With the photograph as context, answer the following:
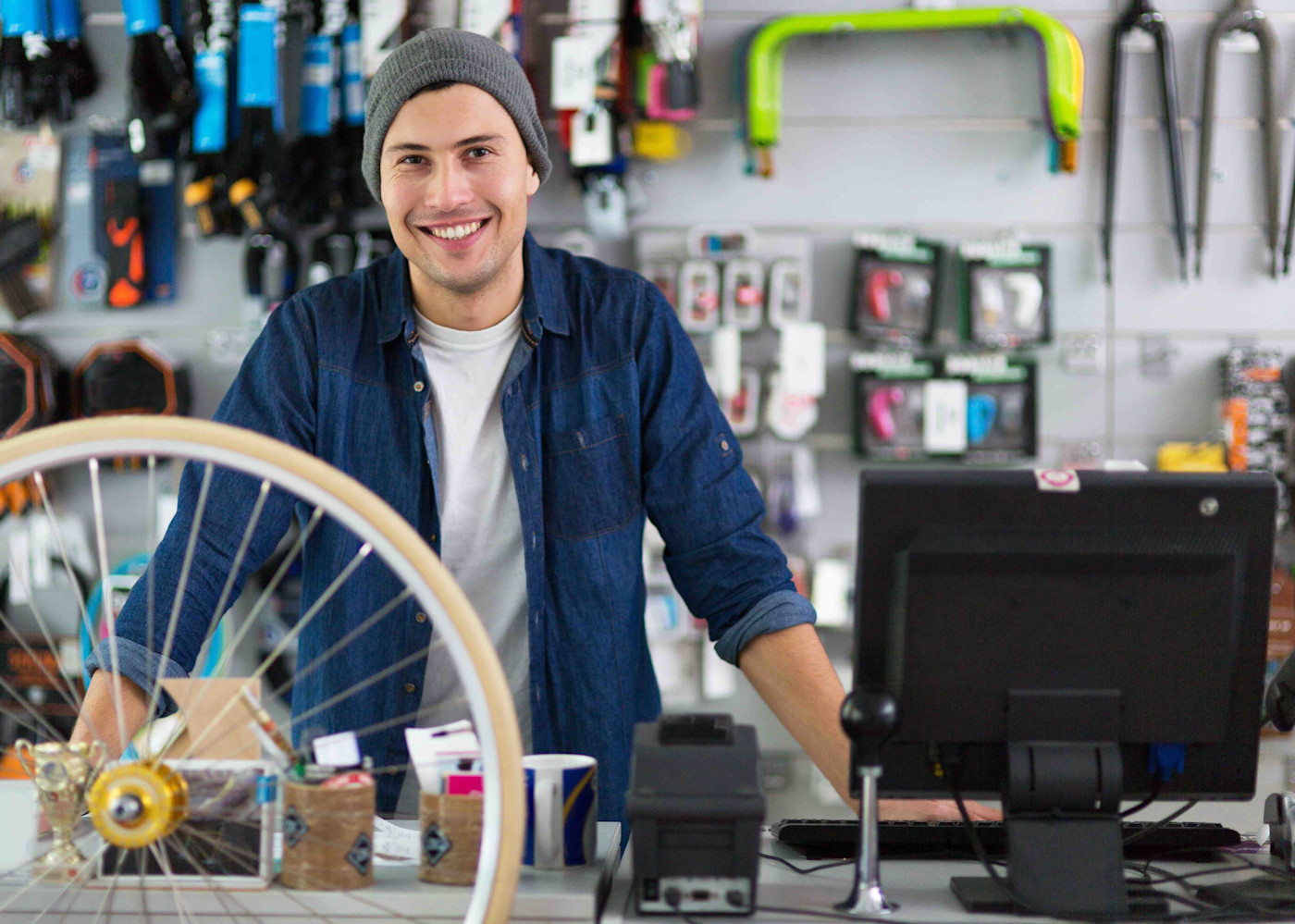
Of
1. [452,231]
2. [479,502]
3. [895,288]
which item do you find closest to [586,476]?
[479,502]

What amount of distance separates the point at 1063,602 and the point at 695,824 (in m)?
0.40

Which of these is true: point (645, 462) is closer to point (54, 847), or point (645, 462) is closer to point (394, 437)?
point (394, 437)

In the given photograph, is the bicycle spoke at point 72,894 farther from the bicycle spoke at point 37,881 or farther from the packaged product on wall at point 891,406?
the packaged product on wall at point 891,406

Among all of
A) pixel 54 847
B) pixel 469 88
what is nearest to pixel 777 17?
pixel 469 88

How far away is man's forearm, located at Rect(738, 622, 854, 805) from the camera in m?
1.36

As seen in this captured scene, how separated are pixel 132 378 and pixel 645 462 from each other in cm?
212

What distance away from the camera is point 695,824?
103cm

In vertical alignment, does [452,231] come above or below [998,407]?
above

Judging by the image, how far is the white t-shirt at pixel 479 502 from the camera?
1.64 meters

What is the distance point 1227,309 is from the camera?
3.31m

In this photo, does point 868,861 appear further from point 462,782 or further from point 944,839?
point 462,782

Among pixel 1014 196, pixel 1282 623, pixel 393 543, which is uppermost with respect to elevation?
pixel 1014 196

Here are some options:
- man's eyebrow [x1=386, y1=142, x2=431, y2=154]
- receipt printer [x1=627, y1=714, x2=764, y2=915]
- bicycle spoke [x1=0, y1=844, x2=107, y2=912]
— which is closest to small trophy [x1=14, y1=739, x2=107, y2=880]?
bicycle spoke [x1=0, y1=844, x2=107, y2=912]

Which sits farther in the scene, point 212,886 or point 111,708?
point 111,708
